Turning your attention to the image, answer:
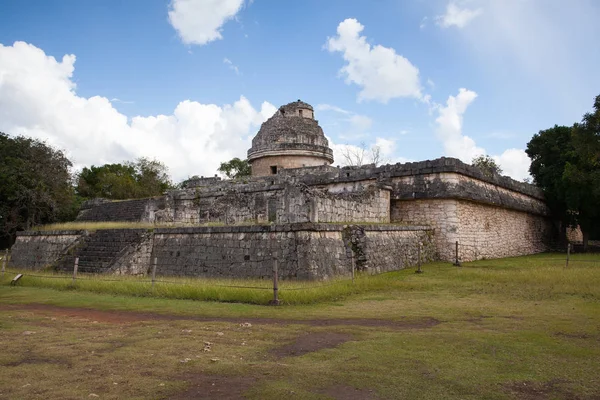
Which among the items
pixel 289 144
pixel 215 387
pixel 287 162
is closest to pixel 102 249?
pixel 287 162

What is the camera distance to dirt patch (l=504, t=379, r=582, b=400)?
4637 millimetres

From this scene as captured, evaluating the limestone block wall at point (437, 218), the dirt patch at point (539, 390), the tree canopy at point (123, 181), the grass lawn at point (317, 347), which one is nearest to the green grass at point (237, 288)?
the grass lawn at point (317, 347)

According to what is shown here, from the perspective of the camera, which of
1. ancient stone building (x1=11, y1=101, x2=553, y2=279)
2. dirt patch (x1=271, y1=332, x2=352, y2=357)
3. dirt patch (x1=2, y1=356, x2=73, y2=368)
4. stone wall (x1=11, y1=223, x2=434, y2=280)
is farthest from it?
ancient stone building (x1=11, y1=101, x2=553, y2=279)

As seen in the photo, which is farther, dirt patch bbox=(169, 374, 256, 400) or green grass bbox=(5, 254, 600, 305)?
green grass bbox=(5, 254, 600, 305)

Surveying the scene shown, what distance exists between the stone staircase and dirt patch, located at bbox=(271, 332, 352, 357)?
10.6 m

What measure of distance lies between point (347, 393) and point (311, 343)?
2.07 metres

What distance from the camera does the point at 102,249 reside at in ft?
55.5

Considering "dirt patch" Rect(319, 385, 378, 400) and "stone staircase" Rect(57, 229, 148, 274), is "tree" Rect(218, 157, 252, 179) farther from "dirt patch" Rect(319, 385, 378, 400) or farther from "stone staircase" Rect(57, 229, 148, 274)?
"dirt patch" Rect(319, 385, 378, 400)

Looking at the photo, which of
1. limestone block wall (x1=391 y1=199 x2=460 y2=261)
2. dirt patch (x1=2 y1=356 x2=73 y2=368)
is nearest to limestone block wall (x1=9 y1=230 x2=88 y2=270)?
limestone block wall (x1=391 y1=199 x2=460 y2=261)

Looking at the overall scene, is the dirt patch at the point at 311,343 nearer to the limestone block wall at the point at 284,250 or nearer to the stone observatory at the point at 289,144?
the limestone block wall at the point at 284,250

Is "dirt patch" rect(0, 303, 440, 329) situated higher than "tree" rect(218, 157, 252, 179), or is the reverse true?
"tree" rect(218, 157, 252, 179)

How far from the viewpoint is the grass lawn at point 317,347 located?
4895mm

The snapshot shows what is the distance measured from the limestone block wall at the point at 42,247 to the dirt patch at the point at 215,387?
14.4 metres

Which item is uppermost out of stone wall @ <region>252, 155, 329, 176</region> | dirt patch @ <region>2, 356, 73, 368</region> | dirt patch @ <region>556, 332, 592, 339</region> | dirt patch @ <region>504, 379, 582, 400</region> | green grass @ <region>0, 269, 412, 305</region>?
stone wall @ <region>252, 155, 329, 176</region>
